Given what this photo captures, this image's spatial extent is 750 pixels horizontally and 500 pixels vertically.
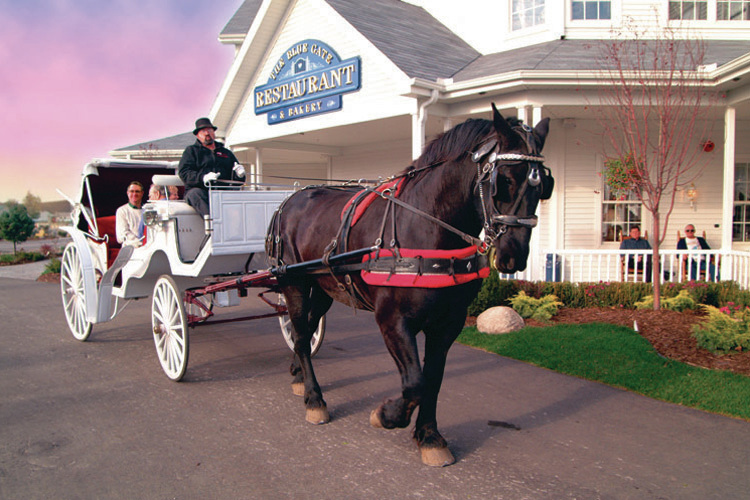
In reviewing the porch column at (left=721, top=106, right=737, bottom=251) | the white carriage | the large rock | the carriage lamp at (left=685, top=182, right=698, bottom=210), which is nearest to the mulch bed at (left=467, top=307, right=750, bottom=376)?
the large rock

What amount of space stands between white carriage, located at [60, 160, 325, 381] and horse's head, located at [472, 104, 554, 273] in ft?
8.10

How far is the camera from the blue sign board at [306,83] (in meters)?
12.1

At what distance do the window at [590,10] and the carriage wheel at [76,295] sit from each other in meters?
10.9

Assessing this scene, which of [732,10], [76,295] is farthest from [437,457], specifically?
[732,10]

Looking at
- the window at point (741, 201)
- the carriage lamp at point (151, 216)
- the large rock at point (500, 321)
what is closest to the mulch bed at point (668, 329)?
the large rock at point (500, 321)

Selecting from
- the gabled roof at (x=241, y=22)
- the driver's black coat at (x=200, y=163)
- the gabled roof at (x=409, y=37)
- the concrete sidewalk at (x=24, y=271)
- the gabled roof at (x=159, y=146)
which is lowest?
the concrete sidewalk at (x=24, y=271)

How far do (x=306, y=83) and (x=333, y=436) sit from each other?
1061 cm

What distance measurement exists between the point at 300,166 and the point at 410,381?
680 inches

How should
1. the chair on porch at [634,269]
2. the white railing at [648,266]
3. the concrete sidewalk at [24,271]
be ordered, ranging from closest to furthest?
the white railing at [648,266] → the chair on porch at [634,269] → the concrete sidewalk at [24,271]

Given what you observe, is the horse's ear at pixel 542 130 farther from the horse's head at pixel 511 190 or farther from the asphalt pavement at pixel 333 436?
the asphalt pavement at pixel 333 436

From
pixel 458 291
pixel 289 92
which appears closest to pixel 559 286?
pixel 458 291

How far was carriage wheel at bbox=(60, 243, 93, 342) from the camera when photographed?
7227 mm

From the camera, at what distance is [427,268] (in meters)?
3.43

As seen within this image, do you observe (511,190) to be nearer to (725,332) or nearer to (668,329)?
(725,332)
